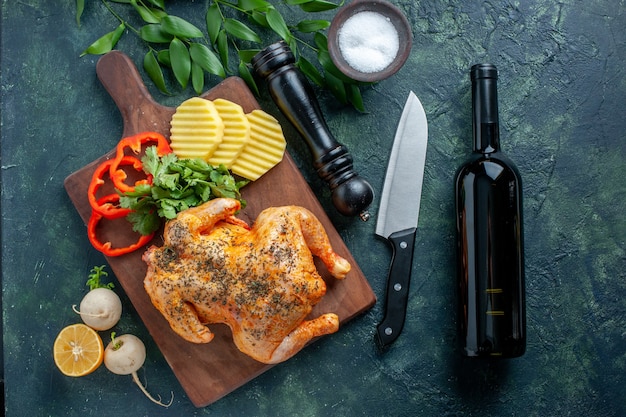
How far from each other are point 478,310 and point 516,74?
0.99 metres

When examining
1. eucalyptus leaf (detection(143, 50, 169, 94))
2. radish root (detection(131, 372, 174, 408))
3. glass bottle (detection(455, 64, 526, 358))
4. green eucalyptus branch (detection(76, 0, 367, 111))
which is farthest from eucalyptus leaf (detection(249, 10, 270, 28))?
radish root (detection(131, 372, 174, 408))

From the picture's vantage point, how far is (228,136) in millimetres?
2732

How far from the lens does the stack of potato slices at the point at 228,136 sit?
8.86 feet

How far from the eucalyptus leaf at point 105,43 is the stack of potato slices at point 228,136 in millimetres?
393

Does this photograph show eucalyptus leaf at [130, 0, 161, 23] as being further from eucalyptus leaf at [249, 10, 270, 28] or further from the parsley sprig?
the parsley sprig

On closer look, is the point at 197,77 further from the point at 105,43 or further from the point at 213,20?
the point at 105,43

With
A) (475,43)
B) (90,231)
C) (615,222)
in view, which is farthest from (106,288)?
(615,222)

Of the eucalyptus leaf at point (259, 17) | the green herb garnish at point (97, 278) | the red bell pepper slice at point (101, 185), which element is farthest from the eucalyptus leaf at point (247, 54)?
the green herb garnish at point (97, 278)

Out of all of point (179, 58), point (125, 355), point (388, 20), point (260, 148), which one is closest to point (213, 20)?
point (179, 58)

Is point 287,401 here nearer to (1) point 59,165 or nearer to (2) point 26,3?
(1) point 59,165

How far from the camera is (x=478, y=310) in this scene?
2.67 m

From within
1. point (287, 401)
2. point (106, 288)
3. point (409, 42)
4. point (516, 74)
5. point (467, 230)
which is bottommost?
point (287, 401)

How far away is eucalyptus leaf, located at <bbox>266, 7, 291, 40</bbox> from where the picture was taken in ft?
8.96

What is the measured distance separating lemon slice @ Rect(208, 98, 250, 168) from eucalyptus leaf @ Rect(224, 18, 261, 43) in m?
0.27
